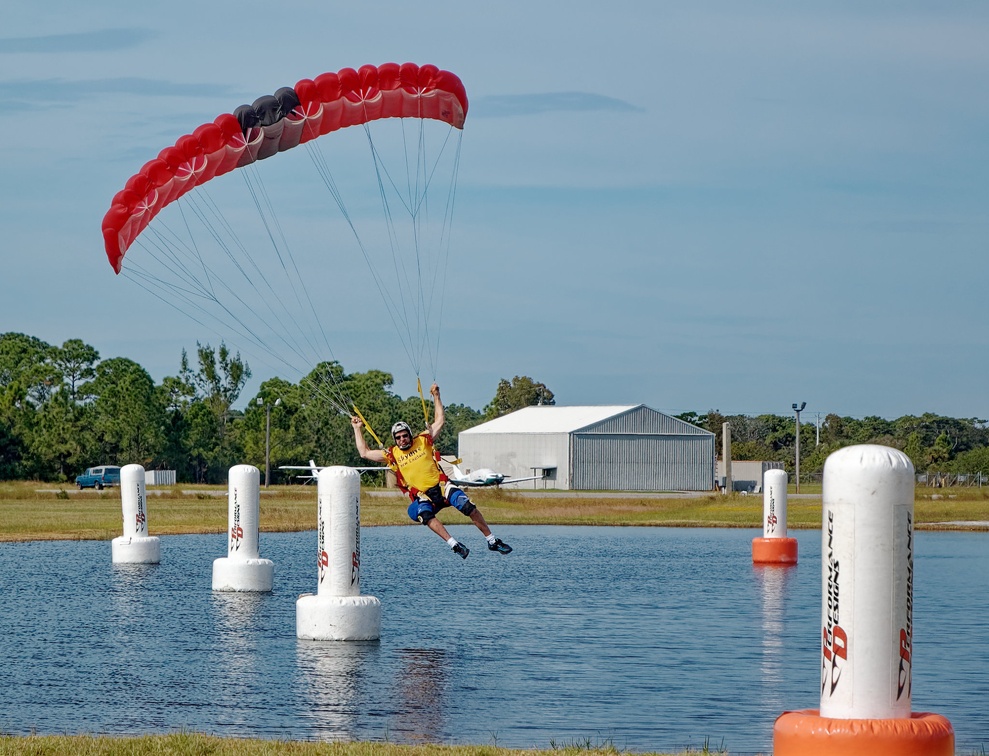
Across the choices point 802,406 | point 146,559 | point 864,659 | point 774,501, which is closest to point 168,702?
point 864,659

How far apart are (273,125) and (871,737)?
17.2 meters

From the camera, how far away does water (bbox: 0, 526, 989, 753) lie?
1264cm

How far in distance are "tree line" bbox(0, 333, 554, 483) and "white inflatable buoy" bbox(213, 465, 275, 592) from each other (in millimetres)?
63712

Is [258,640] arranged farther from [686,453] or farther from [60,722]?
[686,453]

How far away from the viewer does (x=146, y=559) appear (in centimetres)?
2920

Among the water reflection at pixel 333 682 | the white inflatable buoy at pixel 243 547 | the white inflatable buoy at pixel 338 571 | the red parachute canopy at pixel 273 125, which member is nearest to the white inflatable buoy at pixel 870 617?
the water reflection at pixel 333 682

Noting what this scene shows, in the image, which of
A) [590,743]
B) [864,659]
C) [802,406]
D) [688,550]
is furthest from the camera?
[802,406]

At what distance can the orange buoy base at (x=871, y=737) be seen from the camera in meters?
8.05

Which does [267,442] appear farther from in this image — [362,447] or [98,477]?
[362,447]

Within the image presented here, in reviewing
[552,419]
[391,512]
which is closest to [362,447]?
[391,512]

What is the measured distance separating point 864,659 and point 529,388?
142721 mm

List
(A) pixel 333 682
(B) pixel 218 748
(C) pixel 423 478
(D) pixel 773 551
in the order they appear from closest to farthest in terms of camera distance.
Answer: (B) pixel 218 748 → (A) pixel 333 682 → (C) pixel 423 478 → (D) pixel 773 551

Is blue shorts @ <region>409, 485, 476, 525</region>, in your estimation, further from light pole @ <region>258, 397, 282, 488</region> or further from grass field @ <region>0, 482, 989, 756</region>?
light pole @ <region>258, 397, 282, 488</region>

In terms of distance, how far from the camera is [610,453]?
95.8 metres
